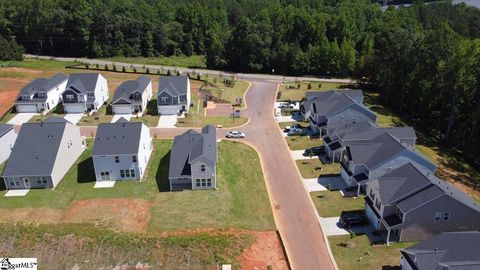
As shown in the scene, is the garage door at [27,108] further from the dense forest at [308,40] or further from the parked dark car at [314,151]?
the parked dark car at [314,151]

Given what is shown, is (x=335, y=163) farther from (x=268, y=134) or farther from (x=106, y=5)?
(x=106, y=5)

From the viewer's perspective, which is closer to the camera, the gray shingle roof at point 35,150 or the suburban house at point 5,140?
the gray shingle roof at point 35,150

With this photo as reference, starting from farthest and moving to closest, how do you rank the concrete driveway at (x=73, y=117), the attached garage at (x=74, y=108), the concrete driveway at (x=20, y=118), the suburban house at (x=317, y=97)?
the attached garage at (x=74, y=108)
the concrete driveway at (x=73, y=117)
the suburban house at (x=317, y=97)
the concrete driveway at (x=20, y=118)

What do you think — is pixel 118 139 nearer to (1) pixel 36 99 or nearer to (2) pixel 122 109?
(2) pixel 122 109

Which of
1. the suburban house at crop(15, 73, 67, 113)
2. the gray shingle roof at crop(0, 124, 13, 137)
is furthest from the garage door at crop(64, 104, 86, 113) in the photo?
the gray shingle roof at crop(0, 124, 13, 137)

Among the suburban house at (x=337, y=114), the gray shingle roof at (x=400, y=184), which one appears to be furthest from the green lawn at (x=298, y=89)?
the gray shingle roof at (x=400, y=184)

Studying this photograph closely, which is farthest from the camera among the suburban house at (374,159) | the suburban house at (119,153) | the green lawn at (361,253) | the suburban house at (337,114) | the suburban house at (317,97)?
the suburban house at (317,97)
